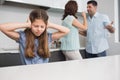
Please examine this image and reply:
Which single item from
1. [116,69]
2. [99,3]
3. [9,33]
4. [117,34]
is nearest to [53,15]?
[99,3]

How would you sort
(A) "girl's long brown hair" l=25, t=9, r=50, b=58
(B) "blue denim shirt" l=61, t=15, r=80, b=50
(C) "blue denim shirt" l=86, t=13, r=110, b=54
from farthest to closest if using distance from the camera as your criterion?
(C) "blue denim shirt" l=86, t=13, r=110, b=54
(B) "blue denim shirt" l=61, t=15, r=80, b=50
(A) "girl's long brown hair" l=25, t=9, r=50, b=58

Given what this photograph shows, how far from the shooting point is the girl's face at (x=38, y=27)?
1271mm

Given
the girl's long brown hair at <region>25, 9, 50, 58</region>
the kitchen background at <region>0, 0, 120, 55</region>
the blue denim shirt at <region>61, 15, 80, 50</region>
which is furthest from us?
the kitchen background at <region>0, 0, 120, 55</region>

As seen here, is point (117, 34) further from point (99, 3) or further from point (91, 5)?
point (91, 5)

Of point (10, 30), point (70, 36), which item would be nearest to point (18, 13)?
point (70, 36)

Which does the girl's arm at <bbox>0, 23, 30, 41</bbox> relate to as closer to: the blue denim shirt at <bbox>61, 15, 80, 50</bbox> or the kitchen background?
the blue denim shirt at <bbox>61, 15, 80, 50</bbox>

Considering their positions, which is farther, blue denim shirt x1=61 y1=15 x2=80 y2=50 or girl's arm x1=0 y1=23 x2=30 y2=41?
blue denim shirt x1=61 y1=15 x2=80 y2=50

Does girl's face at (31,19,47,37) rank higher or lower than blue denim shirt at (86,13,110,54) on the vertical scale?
higher

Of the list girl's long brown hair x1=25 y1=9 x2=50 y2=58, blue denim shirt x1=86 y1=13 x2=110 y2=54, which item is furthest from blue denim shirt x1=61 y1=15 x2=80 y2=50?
girl's long brown hair x1=25 y1=9 x2=50 y2=58

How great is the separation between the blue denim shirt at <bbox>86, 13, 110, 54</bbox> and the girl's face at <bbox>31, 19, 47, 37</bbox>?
1.28 metres

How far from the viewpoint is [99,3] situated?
366 centimetres

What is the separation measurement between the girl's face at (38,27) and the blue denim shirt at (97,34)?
50.3 inches

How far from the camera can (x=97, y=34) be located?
2.49m

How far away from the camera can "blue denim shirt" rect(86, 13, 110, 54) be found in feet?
8.02
